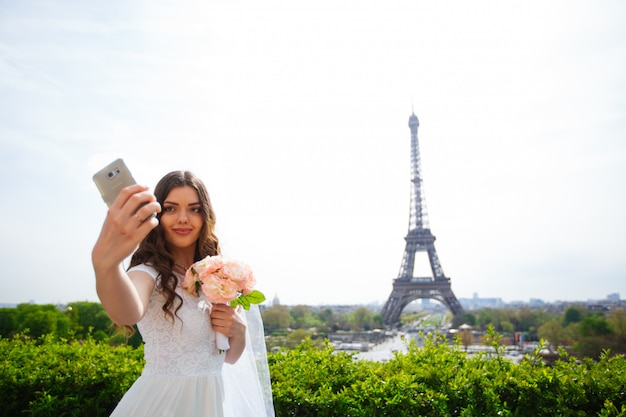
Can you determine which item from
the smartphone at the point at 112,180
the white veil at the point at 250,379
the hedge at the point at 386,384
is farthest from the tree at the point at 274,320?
the smartphone at the point at 112,180

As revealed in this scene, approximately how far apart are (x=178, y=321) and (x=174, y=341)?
88mm

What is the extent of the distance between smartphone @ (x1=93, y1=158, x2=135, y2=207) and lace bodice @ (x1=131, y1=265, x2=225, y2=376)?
472mm

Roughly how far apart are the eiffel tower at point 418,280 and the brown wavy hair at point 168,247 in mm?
36251

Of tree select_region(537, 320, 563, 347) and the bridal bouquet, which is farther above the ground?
the bridal bouquet

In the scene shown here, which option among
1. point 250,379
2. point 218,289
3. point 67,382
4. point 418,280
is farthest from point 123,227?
point 418,280

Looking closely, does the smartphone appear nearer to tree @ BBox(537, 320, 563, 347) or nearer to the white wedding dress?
the white wedding dress

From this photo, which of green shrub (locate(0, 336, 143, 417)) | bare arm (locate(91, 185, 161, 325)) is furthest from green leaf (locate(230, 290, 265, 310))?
green shrub (locate(0, 336, 143, 417))

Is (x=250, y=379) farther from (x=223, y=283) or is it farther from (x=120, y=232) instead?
(x=120, y=232)

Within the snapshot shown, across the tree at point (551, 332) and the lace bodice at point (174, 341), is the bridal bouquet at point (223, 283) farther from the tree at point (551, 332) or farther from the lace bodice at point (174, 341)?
the tree at point (551, 332)

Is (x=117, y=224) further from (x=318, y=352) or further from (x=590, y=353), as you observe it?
(x=590, y=353)

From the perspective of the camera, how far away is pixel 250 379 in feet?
8.09

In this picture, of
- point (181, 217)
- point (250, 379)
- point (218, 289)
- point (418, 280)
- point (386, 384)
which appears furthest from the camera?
point (418, 280)

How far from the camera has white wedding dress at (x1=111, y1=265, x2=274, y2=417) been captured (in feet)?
6.30

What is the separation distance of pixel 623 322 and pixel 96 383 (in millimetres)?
24603
